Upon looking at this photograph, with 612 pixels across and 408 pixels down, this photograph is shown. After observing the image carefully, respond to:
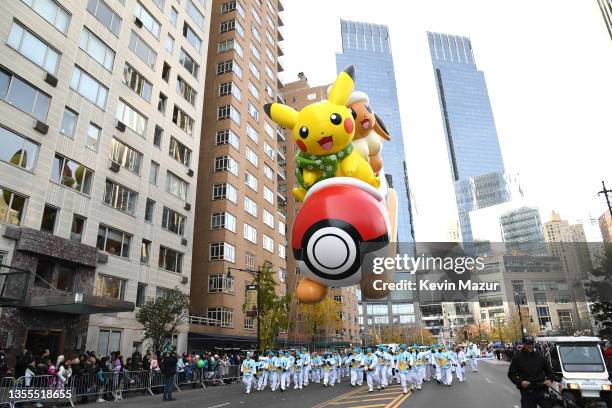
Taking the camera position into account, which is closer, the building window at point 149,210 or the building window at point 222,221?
the building window at point 149,210

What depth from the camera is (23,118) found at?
20.8 meters

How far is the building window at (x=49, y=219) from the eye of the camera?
851 inches

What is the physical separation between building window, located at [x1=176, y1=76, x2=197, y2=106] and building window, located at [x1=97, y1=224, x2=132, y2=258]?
13.6m

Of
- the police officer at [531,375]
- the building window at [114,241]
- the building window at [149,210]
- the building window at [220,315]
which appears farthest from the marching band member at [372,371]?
the building window at [220,315]

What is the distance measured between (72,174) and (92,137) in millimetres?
2995

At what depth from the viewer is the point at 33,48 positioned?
71.9ft

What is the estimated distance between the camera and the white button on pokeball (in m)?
6.35

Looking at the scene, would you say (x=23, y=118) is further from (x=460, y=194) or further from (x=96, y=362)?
(x=460, y=194)

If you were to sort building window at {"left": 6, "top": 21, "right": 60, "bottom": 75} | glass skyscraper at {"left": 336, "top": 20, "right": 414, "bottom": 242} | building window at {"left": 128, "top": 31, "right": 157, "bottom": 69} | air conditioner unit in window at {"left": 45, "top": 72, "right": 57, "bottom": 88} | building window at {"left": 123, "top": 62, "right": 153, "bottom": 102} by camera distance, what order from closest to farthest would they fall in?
building window at {"left": 6, "top": 21, "right": 60, "bottom": 75}
air conditioner unit in window at {"left": 45, "top": 72, "right": 57, "bottom": 88}
building window at {"left": 123, "top": 62, "right": 153, "bottom": 102}
building window at {"left": 128, "top": 31, "right": 157, "bottom": 69}
glass skyscraper at {"left": 336, "top": 20, "right": 414, "bottom": 242}

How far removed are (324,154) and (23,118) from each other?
19449 millimetres

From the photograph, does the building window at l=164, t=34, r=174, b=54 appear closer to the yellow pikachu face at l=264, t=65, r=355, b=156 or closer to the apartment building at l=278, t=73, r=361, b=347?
the apartment building at l=278, t=73, r=361, b=347

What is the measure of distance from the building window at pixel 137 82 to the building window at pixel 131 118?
144 cm

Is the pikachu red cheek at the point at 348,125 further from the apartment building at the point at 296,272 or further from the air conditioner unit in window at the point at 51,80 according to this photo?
the apartment building at the point at 296,272

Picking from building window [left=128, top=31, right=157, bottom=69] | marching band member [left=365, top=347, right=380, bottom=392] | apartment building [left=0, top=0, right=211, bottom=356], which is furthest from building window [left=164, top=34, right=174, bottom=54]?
marching band member [left=365, top=347, right=380, bottom=392]
